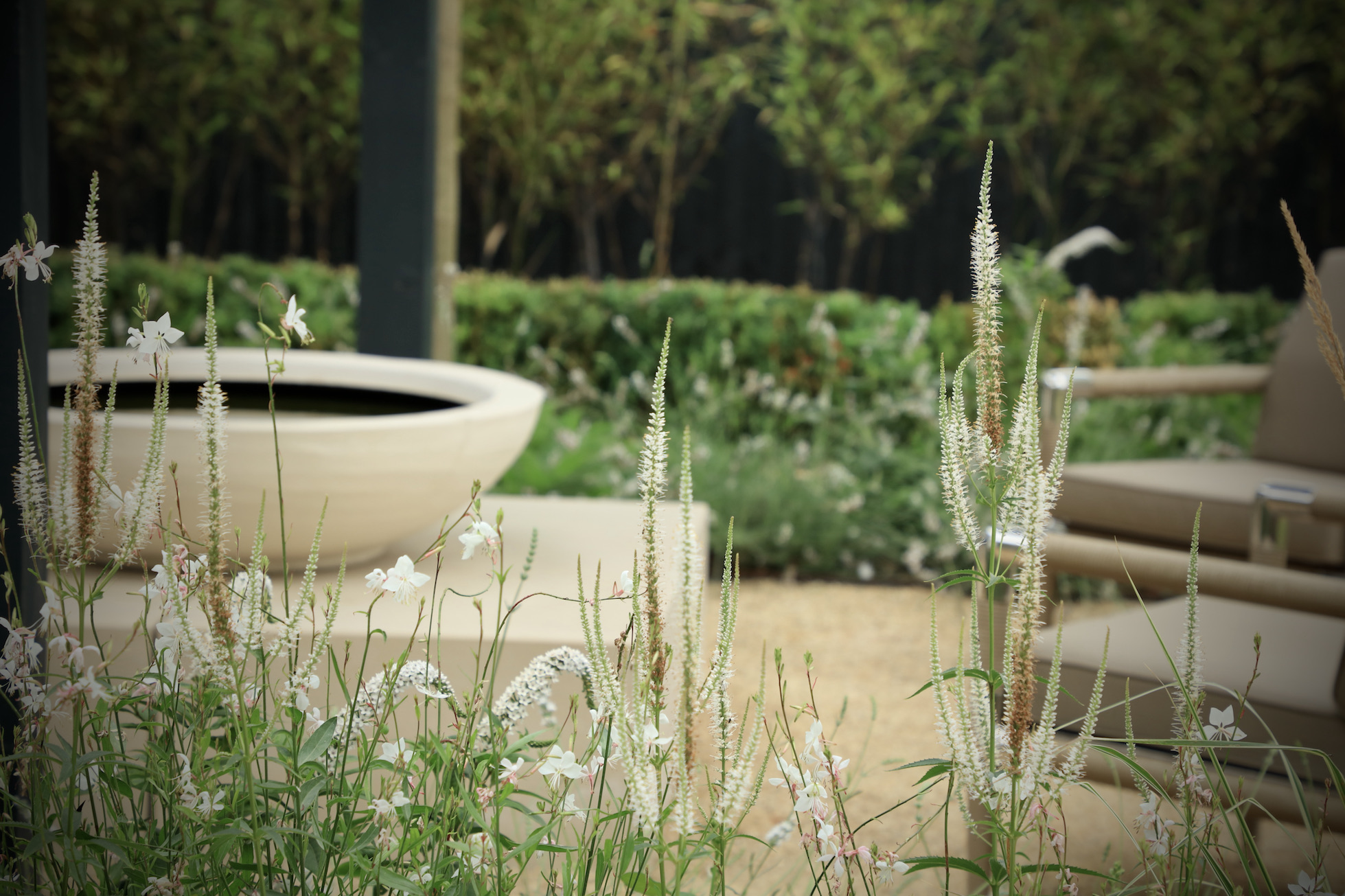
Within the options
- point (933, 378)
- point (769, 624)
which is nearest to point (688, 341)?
point (933, 378)

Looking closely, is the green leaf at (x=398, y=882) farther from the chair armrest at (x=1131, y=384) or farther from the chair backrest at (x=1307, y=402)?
the chair backrest at (x=1307, y=402)

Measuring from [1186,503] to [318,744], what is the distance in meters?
2.12

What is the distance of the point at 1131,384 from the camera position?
2.62 metres

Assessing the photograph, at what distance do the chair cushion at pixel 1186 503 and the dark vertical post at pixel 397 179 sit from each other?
5.46 ft

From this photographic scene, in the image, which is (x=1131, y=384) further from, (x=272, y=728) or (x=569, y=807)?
(x=272, y=728)

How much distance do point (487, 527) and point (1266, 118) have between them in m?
5.46

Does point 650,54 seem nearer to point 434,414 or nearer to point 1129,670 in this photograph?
point 434,414

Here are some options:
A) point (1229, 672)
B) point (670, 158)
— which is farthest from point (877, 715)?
point (670, 158)

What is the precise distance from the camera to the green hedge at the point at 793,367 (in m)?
3.57

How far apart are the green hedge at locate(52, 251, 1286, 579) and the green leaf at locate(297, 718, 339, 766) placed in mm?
2676

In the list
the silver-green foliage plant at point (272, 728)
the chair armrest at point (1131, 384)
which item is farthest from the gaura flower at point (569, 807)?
the chair armrest at point (1131, 384)

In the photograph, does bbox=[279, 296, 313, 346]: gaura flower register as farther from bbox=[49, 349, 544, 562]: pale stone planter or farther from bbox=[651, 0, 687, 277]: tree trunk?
bbox=[651, 0, 687, 277]: tree trunk

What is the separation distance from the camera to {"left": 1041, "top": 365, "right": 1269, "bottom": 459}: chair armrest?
2.54m

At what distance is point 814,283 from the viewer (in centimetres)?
529
